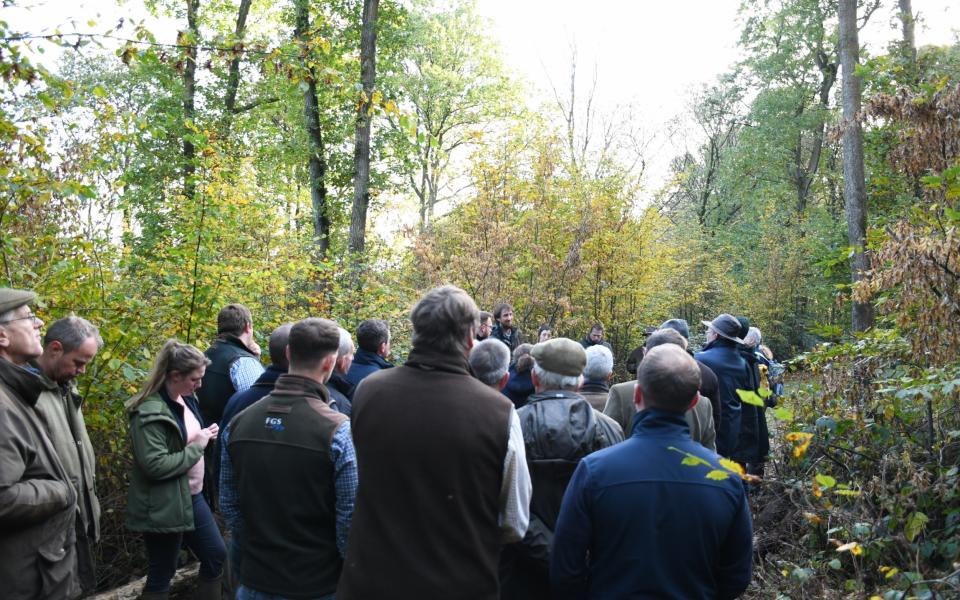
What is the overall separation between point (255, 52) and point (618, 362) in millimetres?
12378

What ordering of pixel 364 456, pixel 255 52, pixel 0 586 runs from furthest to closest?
pixel 255 52 < pixel 0 586 < pixel 364 456

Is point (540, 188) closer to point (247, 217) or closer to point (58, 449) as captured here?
point (247, 217)

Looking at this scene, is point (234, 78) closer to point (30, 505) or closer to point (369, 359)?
point (369, 359)

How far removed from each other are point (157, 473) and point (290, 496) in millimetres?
1440

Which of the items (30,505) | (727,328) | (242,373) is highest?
(727,328)

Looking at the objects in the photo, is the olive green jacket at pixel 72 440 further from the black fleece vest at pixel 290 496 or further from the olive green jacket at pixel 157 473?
the black fleece vest at pixel 290 496

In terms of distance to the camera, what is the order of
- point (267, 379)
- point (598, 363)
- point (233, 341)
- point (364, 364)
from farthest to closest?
point (364, 364) < point (233, 341) < point (598, 363) < point (267, 379)

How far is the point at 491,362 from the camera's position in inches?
148

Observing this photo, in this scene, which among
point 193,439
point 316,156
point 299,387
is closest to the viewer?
point 299,387

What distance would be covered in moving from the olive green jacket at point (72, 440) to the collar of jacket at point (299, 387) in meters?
1.08

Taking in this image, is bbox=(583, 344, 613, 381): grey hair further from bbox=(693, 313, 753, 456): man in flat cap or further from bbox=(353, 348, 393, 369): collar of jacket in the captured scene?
bbox=(693, 313, 753, 456): man in flat cap

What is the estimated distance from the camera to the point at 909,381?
14.0ft

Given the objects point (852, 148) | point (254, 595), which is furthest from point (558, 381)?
point (852, 148)

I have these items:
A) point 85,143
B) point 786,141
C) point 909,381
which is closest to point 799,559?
point 909,381
